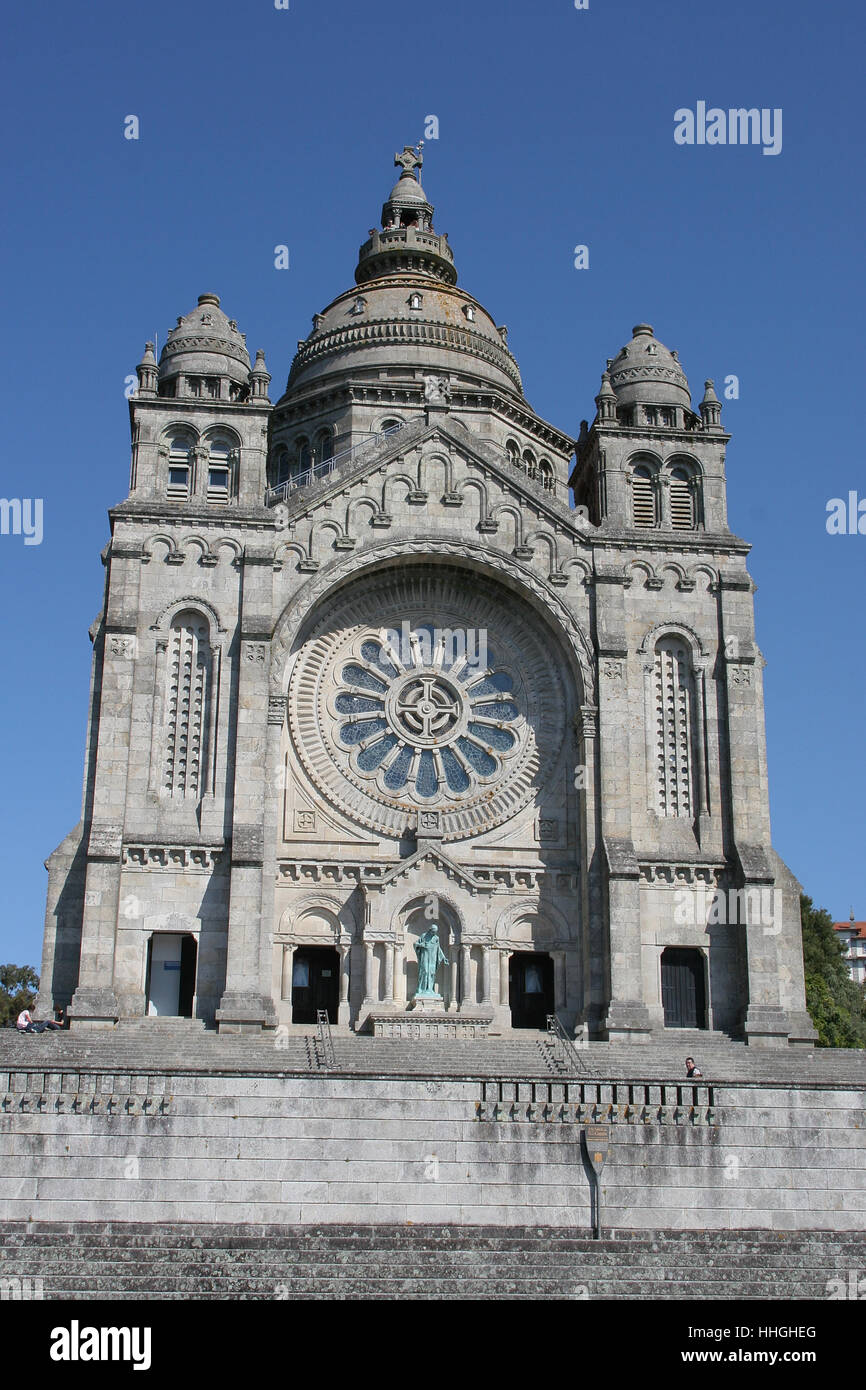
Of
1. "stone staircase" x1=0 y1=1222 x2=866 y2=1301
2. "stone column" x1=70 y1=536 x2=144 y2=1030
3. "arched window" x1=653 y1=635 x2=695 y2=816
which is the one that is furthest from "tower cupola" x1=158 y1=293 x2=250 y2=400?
"stone staircase" x1=0 y1=1222 x2=866 y2=1301

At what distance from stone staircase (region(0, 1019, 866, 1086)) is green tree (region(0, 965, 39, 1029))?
130ft

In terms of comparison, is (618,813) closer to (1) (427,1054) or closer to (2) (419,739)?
(2) (419,739)

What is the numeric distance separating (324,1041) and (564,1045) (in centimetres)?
597

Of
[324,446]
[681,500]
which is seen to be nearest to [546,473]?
[324,446]

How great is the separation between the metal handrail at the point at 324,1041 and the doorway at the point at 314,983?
336mm

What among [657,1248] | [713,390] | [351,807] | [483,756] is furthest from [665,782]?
[657,1248]

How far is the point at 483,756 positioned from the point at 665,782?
17.0 ft

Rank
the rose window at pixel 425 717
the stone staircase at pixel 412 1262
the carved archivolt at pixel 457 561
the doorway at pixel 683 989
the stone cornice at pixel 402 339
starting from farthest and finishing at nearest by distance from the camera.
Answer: the stone cornice at pixel 402 339 → the rose window at pixel 425 717 → the carved archivolt at pixel 457 561 → the doorway at pixel 683 989 → the stone staircase at pixel 412 1262

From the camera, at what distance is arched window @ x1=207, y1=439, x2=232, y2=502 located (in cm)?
4531

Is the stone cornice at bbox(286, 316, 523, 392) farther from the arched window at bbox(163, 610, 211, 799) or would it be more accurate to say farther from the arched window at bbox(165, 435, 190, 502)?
the arched window at bbox(163, 610, 211, 799)

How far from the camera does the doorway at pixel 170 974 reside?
133 ft

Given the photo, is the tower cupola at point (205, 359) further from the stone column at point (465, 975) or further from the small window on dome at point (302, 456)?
the stone column at point (465, 975)

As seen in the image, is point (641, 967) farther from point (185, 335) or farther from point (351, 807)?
point (185, 335)

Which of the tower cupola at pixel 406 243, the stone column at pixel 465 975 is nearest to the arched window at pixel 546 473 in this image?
the tower cupola at pixel 406 243
